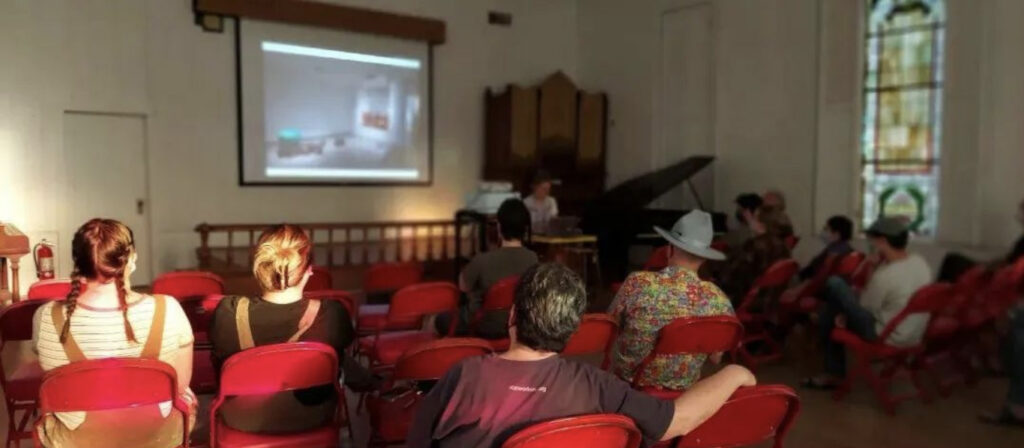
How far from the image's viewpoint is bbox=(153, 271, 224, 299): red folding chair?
4.06 meters

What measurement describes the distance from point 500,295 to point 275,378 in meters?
1.45

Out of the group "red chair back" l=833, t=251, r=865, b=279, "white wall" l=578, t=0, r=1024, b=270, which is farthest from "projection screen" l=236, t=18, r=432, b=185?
"red chair back" l=833, t=251, r=865, b=279

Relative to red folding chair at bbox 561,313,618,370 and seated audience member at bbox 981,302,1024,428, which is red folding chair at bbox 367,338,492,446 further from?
seated audience member at bbox 981,302,1024,428

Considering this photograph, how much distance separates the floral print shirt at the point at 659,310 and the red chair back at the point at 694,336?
0.15ft

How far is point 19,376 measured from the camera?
3.13 m

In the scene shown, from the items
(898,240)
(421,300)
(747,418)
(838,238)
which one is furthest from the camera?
(838,238)

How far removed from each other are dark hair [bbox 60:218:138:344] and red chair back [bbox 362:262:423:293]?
88.6 inches

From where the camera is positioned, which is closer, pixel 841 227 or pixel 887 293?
pixel 887 293

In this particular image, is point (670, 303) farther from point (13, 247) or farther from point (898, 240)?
point (13, 247)

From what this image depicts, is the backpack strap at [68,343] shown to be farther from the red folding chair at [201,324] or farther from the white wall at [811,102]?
the white wall at [811,102]

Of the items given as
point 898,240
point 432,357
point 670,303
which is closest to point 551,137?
point 898,240

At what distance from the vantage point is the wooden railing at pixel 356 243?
8.05 meters

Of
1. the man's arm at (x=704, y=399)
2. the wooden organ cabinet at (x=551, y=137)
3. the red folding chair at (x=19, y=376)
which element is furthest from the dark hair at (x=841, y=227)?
the red folding chair at (x=19, y=376)

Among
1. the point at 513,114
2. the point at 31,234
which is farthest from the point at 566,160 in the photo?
the point at 31,234
